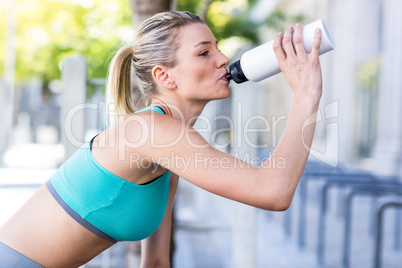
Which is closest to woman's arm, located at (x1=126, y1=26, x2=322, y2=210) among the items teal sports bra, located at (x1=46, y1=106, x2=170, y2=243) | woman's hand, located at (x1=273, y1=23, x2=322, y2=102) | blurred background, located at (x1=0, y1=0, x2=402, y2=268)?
woman's hand, located at (x1=273, y1=23, x2=322, y2=102)

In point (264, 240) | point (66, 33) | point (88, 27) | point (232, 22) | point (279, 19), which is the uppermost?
point (279, 19)

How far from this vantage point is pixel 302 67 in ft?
4.50

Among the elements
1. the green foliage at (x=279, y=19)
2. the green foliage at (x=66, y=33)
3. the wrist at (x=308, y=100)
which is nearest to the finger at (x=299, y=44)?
the wrist at (x=308, y=100)

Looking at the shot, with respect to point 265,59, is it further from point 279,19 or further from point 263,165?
point 279,19

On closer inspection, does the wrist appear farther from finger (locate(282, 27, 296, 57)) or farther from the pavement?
the pavement

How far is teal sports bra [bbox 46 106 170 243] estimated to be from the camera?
1506 millimetres

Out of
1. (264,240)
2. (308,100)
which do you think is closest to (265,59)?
(308,100)

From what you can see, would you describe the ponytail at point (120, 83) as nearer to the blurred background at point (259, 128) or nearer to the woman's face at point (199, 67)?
the woman's face at point (199, 67)

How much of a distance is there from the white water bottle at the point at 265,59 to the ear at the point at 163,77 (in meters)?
0.20

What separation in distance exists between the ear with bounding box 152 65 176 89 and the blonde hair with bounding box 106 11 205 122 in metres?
0.02

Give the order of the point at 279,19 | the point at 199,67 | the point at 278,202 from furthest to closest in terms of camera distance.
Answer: the point at 279,19 < the point at 199,67 < the point at 278,202

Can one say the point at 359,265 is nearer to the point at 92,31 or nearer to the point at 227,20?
the point at 92,31

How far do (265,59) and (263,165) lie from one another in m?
0.38

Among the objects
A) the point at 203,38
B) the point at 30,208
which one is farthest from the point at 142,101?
the point at 30,208
